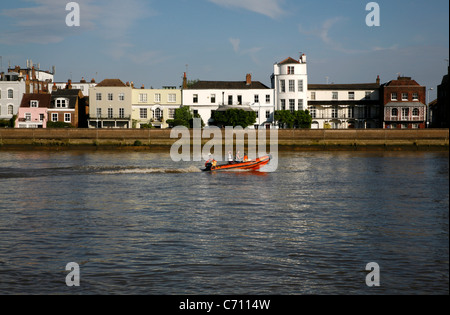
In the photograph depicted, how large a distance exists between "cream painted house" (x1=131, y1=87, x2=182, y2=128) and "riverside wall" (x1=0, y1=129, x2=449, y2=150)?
18620mm

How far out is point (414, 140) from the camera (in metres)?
77.4

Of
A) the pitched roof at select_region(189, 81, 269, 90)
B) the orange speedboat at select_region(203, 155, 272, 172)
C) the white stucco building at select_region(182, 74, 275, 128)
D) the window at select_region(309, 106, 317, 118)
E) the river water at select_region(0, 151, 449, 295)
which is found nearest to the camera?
the river water at select_region(0, 151, 449, 295)

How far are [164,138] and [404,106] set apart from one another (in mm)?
41312

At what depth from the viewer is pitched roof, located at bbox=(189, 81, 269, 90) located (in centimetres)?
9662

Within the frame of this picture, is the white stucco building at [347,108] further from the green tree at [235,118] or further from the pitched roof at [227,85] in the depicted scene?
the green tree at [235,118]

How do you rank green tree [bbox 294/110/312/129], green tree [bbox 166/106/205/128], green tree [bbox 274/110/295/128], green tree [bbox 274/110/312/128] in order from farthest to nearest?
1. green tree [bbox 166/106/205/128]
2. green tree [bbox 294/110/312/129]
3. green tree [bbox 274/110/312/128]
4. green tree [bbox 274/110/295/128]

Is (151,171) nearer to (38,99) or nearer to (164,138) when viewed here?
(164,138)

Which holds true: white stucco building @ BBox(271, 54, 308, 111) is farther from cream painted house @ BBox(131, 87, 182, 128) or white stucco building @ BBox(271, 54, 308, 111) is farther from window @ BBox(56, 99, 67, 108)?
window @ BBox(56, 99, 67, 108)

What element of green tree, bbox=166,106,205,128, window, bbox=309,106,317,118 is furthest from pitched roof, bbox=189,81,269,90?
window, bbox=309,106,317,118

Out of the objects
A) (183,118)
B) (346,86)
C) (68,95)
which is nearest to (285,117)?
(183,118)

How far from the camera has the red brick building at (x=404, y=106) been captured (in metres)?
94.5

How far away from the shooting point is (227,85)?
97.6m

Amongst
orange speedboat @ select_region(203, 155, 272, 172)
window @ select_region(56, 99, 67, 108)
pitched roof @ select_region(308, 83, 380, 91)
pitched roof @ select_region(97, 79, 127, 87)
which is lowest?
orange speedboat @ select_region(203, 155, 272, 172)
